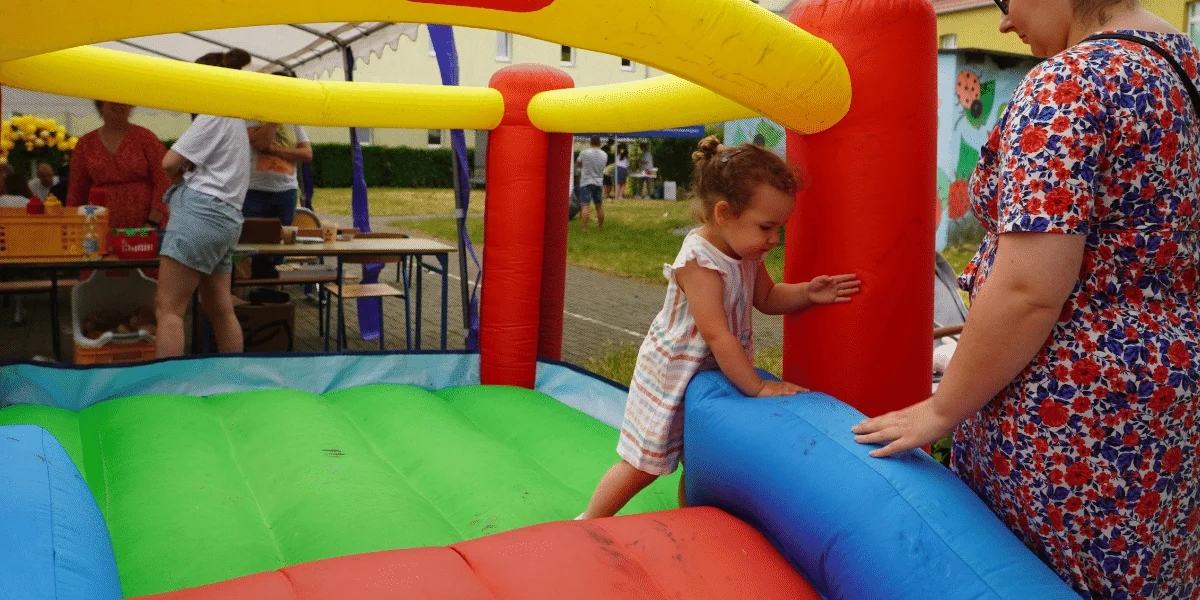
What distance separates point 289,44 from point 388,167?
17965mm

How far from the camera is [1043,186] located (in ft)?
4.27

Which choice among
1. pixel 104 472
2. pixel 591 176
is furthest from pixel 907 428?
pixel 591 176

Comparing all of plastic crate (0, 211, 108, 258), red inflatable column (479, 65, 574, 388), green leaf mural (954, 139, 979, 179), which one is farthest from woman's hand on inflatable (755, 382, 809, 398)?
green leaf mural (954, 139, 979, 179)

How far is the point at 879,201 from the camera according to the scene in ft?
6.66

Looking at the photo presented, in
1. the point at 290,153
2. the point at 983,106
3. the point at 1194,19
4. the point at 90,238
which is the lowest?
the point at 90,238

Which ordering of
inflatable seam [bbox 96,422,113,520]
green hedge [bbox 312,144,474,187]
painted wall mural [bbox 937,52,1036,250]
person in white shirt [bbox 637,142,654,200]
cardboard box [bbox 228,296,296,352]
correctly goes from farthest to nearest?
1. green hedge [bbox 312,144,474,187]
2. person in white shirt [bbox 637,142,654,200]
3. painted wall mural [bbox 937,52,1036,250]
4. cardboard box [bbox 228,296,296,352]
5. inflatable seam [bbox 96,422,113,520]

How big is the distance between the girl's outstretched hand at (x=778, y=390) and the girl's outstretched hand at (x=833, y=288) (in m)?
0.20

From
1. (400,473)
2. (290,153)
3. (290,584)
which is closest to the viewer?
(290,584)

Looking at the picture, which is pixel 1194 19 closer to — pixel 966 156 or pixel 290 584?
pixel 966 156

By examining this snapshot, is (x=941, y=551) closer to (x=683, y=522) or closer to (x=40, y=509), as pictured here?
(x=683, y=522)

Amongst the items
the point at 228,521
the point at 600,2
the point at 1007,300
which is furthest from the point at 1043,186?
the point at 228,521

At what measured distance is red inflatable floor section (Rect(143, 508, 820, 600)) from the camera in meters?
1.58

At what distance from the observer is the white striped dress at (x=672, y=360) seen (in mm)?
2219

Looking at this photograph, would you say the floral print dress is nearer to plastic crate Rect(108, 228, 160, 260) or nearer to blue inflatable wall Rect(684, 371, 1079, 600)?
blue inflatable wall Rect(684, 371, 1079, 600)
